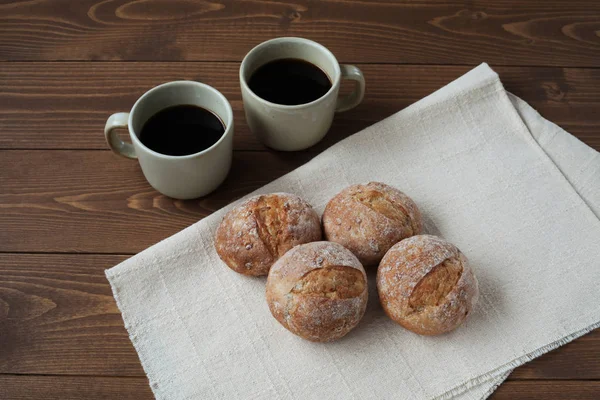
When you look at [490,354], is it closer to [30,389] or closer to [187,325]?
[187,325]

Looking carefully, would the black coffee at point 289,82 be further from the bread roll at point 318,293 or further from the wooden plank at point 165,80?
the bread roll at point 318,293

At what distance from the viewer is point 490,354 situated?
1.10m

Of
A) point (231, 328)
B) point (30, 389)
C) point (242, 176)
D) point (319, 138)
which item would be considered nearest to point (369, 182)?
point (319, 138)

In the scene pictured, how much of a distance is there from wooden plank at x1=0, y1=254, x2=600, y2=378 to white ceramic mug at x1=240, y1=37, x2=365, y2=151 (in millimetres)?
399

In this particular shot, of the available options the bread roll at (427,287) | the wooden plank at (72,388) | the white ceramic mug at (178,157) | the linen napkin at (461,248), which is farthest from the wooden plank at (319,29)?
the wooden plank at (72,388)

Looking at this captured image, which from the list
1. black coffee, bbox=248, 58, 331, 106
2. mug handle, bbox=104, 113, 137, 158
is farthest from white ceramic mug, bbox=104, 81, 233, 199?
black coffee, bbox=248, 58, 331, 106

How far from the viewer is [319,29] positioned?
158 centimetres

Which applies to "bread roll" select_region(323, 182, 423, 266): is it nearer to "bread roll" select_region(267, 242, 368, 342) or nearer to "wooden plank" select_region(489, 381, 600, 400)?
"bread roll" select_region(267, 242, 368, 342)

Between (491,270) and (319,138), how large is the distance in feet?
1.47

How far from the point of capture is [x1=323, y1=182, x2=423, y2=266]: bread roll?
1.12m

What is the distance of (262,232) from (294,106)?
264 mm

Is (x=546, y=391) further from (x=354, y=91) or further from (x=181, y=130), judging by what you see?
Answer: (x=181, y=130)

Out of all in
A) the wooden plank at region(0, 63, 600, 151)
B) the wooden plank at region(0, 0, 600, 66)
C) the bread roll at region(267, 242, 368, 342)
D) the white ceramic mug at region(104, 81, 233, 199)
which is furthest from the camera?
the wooden plank at region(0, 0, 600, 66)

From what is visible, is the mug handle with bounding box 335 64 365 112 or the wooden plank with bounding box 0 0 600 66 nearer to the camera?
the mug handle with bounding box 335 64 365 112
